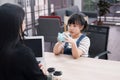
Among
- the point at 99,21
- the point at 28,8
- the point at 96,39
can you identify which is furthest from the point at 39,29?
the point at 99,21

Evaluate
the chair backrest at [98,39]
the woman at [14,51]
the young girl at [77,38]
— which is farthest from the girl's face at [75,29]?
the woman at [14,51]

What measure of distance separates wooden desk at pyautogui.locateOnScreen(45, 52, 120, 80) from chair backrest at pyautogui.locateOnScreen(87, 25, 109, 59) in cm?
56

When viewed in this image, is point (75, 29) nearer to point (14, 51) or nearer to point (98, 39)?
point (98, 39)

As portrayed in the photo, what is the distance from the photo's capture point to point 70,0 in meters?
7.86

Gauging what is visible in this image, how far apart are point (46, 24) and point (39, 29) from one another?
0.20m

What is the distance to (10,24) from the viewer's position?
1097mm

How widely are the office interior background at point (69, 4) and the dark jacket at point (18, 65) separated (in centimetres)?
298

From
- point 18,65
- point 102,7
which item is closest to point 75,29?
point 18,65

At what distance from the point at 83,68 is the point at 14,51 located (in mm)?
957

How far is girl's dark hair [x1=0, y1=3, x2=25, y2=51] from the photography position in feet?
3.58

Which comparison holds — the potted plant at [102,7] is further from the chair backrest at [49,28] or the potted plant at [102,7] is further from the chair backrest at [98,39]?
the chair backrest at [98,39]

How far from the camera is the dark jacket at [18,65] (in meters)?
1.16

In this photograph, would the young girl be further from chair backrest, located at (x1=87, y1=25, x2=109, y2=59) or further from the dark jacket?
the dark jacket

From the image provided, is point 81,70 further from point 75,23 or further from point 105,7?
point 105,7
